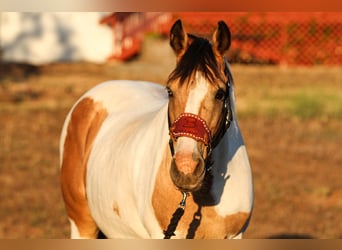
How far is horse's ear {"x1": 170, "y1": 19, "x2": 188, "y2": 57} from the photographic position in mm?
3879

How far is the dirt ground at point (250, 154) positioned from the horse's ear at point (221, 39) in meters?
4.21

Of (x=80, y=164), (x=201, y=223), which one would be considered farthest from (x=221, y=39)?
(x=80, y=164)

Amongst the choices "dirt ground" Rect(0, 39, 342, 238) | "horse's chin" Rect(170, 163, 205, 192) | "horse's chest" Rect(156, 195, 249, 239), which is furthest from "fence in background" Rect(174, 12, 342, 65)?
"horse's chin" Rect(170, 163, 205, 192)

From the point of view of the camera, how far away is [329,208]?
920 centimetres

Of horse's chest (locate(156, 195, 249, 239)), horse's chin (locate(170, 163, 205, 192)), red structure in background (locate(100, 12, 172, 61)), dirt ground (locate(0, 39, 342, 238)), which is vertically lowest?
red structure in background (locate(100, 12, 172, 61))

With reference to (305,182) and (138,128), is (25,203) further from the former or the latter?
(138,128)

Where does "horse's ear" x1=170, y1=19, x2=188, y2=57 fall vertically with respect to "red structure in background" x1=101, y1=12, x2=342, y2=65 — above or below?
above

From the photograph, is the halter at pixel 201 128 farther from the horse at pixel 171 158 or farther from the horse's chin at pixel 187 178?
the horse's chin at pixel 187 178

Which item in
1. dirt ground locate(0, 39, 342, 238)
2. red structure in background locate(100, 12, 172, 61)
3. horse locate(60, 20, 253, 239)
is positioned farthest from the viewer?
red structure in background locate(100, 12, 172, 61)

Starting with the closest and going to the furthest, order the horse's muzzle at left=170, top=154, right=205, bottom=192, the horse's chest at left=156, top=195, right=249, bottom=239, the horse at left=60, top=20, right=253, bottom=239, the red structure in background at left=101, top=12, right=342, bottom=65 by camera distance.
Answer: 1. the horse's muzzle at left=170, top=154, right=205, bottom=192
2. the horse at left=60, top=20, right=253, bottom=239
3. the horse's chest at left=156, top=195, right=249, bottom=239
4. the red structure in background at left=101, top=12, right=342, bottom=65

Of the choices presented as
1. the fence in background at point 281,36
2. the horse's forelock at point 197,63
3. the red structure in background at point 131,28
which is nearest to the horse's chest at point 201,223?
the horse's forelock at point 197,63

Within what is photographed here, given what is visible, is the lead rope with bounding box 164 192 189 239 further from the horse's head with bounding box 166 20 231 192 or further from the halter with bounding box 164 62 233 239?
the horse's head with bounding box 166 20 231 192

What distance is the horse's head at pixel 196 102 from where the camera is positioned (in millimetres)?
3555
